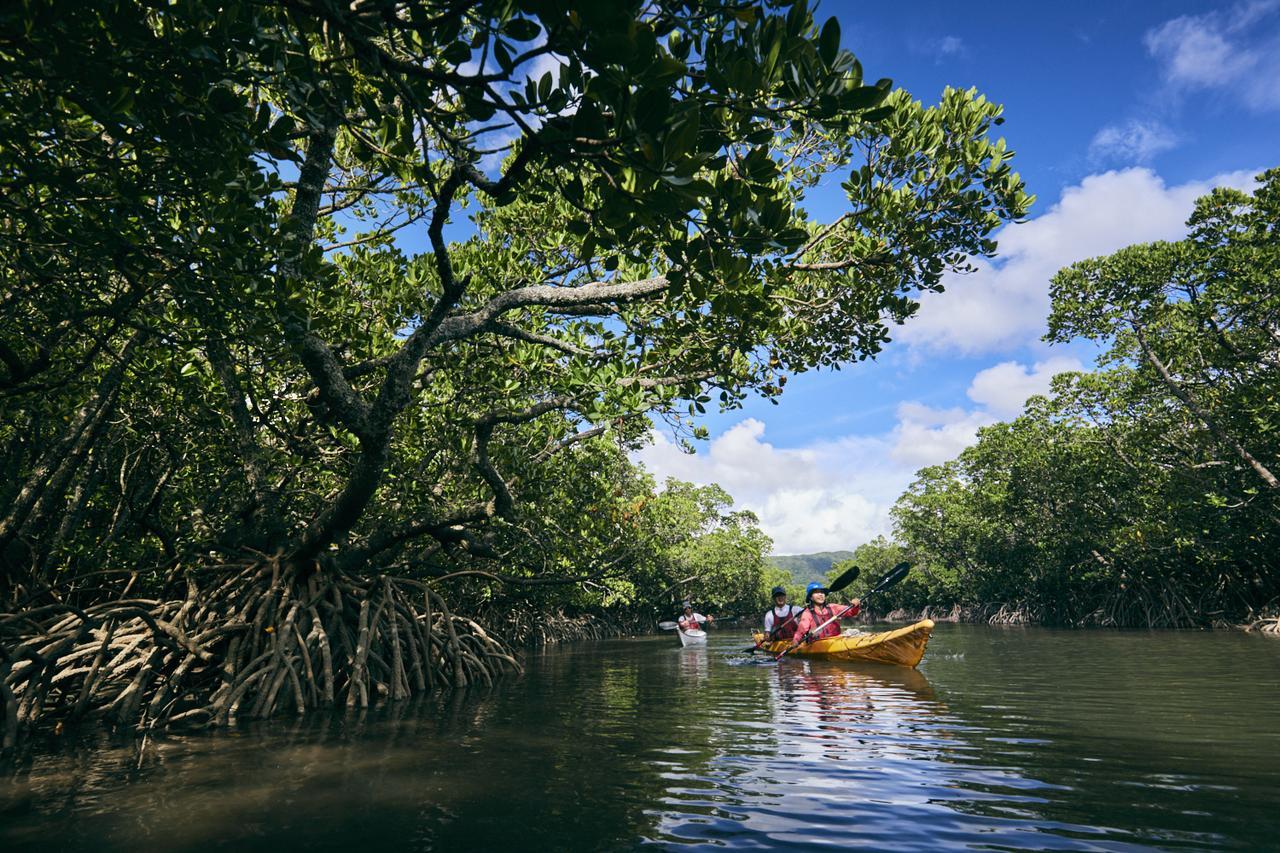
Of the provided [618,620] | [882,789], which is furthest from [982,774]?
[618,620]

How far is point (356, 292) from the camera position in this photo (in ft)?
32.7

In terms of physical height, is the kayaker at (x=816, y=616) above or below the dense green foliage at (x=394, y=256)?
below

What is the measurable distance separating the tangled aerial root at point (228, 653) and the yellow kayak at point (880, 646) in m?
7.45

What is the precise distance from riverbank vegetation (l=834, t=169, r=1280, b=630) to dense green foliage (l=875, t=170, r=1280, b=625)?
0.06 metres

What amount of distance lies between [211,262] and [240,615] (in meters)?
5.95

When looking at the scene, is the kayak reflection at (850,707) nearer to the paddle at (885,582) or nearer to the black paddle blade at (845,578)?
the paddle at (885,582)

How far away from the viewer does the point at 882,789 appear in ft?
15.2

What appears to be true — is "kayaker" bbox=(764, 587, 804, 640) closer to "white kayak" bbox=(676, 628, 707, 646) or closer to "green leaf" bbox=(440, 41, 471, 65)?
"white kayak" bbox=(676, 628, 707, 646)

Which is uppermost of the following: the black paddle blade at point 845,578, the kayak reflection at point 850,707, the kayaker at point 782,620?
the black paddle blade at point 845,578

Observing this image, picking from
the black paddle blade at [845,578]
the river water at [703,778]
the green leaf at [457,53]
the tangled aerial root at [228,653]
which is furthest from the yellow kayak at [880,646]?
the green leaf at [457,53]

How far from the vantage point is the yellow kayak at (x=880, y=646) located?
12.2 metres

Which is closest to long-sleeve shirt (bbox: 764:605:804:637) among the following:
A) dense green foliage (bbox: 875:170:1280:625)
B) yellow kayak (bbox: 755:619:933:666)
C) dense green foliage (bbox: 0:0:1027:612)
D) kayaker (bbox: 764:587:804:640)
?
kayaker (bbox: 764:587:804:640)

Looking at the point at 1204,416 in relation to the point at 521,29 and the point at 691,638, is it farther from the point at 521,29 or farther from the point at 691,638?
the point at 521,29

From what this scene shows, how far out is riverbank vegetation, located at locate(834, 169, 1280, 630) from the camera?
19062 millimetres
